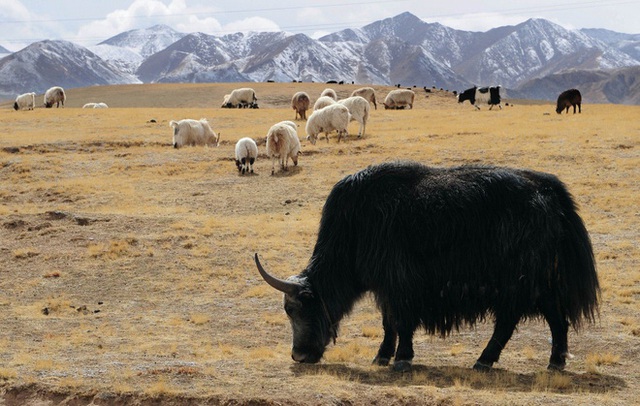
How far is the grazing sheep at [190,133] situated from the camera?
28844 mm

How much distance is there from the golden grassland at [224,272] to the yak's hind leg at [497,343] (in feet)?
0.41

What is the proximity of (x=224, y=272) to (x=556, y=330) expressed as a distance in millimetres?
7155

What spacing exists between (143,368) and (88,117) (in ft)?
109

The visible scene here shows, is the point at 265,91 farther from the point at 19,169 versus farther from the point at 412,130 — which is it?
the point at 19,169

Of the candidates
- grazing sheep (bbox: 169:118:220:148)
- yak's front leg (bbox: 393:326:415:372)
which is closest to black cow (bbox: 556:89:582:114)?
grazing sheep (bbox: 169:118:220:148)

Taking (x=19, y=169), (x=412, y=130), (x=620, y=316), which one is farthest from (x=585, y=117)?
(x=620, y=316)

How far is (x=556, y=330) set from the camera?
7902 mm

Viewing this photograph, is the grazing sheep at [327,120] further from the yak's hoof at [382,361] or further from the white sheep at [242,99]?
the white sheep at [242,99]

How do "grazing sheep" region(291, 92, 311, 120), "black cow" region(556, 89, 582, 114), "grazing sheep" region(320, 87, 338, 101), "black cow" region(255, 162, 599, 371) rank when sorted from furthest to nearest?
"grazing sheep" region(320, 87, 338, 101) < "black cow" region(556, 89, 582, 114) < "grazing sheep" region(291, 92, 311, 120) < "black cow" region(255, 162, 599, 371)

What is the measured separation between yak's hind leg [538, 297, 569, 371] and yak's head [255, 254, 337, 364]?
2.17 m

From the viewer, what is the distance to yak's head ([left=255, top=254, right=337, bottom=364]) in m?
8.19

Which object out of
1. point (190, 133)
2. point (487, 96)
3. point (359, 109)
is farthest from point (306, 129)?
point (487, 96)

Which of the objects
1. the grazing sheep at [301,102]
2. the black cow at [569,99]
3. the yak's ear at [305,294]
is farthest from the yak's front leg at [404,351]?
the black cow at [569,99]

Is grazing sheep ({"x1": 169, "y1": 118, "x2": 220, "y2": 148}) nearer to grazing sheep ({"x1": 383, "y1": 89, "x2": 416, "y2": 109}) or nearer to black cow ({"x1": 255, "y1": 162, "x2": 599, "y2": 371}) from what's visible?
black cow ({"x1": 255, "y1": 162, "x2": 599, "y2": 371})
